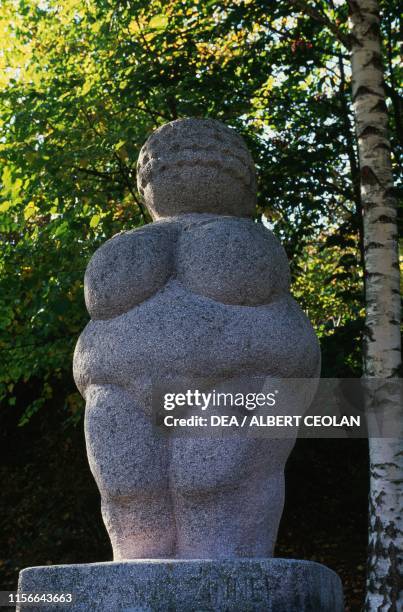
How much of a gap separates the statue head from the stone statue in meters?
0.25

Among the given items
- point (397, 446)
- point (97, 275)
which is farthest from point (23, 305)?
point (97, 275)

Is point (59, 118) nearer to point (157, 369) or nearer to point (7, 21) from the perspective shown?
point (7, 21)

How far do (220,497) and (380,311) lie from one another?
2471 millimetres

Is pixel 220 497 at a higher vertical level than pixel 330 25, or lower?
lower

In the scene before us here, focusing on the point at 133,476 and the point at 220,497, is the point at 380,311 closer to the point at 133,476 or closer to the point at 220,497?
the point at 220,497

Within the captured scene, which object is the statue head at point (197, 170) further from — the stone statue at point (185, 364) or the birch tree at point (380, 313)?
the birch tree at point (380, 313)

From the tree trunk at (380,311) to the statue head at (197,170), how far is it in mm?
1775

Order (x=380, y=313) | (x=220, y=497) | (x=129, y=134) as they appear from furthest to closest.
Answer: (x=129, y=134), (x=380, y=313), (x=220, y=497)

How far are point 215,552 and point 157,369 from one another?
2.57ft

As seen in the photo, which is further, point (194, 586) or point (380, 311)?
point (380, 311)

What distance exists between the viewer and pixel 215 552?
3537mm

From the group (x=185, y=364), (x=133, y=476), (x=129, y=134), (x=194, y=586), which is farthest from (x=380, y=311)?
(x=129, y=134)

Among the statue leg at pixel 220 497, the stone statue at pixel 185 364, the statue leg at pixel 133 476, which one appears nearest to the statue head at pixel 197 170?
the stone statue at pixel 185 364

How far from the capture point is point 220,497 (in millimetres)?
3566
